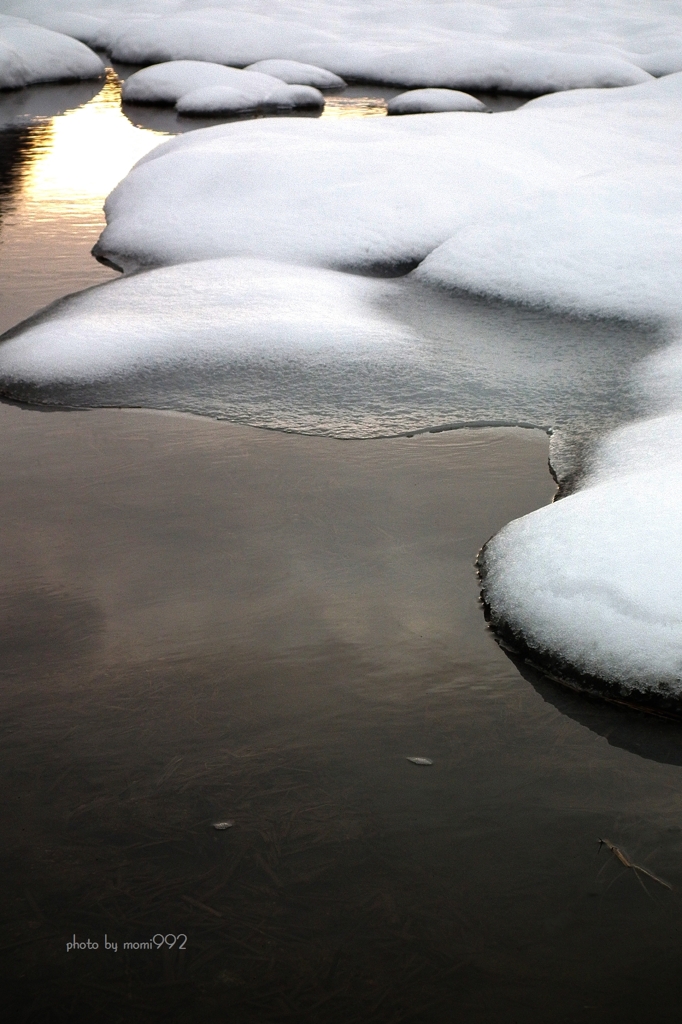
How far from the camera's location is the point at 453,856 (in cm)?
185

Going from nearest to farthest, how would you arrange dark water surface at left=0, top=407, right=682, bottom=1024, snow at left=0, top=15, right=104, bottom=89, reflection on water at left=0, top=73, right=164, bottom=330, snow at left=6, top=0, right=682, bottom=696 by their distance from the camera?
dark water surface at left=0, top=407, right=682, bottom=1024
snow at left=6, top=0, right=682, bottom=696
reflection on water at left=0, top=73, right=164, bottom=330
snow at left=0, top=15, right=104, bottom=89

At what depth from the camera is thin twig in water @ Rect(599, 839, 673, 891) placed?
178 centimetres

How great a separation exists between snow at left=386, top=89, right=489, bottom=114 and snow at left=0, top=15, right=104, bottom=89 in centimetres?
521

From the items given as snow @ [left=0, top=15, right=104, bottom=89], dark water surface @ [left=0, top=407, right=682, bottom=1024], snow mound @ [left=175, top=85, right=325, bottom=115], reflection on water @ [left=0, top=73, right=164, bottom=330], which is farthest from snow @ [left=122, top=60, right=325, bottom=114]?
dark water surface @ [left=0, top=407, right=682, bottom=1024]

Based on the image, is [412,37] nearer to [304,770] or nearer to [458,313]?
[458,313]

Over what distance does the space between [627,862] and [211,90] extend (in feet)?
35.8

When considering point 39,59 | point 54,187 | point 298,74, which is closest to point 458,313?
point 54,187

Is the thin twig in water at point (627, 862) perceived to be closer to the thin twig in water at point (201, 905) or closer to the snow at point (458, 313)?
the snow at point (458, 313)

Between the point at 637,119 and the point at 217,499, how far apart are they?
5846 millimetres

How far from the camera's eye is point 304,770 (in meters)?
2.04

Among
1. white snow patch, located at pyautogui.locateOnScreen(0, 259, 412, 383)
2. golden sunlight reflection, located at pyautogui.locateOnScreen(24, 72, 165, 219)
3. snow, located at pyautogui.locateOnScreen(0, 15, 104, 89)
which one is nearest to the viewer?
white snow patch, located at pyautogui.locateOnScreen(0, 259, 412, 383)

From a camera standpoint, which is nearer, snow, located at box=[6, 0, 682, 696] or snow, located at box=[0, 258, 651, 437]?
snow, located at box=[6, 0, 682, 696]

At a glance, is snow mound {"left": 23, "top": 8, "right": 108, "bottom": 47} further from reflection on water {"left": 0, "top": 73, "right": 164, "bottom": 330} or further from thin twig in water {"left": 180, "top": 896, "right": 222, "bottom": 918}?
thin twig in water {"left": 180, "top": 896, "right": 222, "bottom": 918}

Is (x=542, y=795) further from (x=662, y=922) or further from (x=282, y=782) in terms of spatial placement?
(x=282, y=782)
